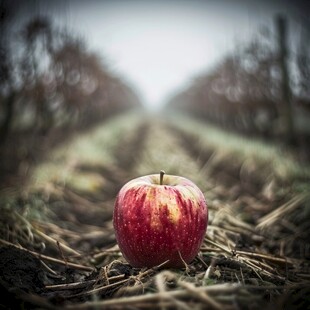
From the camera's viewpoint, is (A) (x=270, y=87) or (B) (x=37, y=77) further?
(A) (x=270, y=87)

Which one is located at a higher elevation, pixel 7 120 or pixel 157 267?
pixel 7 120

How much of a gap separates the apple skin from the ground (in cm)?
9

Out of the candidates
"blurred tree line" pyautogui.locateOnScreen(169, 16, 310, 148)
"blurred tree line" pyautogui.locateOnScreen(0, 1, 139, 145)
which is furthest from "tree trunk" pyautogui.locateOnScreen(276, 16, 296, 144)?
"blurred tree line" pyautogui.locateOnScreen(0, 1, 139, 145)

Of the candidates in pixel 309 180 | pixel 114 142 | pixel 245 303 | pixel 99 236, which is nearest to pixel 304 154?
pixel 309 180

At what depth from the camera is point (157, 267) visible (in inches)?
68.5

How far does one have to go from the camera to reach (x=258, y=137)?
414 inches

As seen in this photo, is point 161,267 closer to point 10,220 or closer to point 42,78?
point 10,220

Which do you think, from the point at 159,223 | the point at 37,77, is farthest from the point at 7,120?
the point at 159,223

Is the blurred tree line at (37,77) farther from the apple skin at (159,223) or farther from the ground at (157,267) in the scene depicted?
the apple skin at (159,223)

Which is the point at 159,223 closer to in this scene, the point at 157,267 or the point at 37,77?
the point at 157,267

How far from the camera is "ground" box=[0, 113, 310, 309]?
4.82 ft

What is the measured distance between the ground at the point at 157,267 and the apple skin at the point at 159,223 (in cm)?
9

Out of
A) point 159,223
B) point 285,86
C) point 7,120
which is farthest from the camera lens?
point 285,86

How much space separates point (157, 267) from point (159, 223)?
0.74 ft
